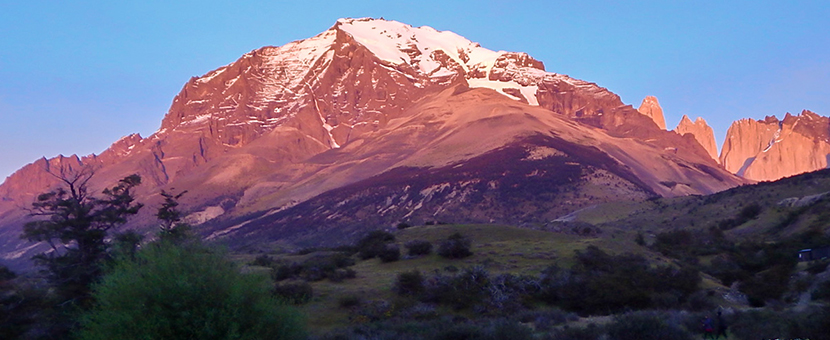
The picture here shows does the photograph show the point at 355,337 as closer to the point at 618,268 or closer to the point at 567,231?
the point at 618,268

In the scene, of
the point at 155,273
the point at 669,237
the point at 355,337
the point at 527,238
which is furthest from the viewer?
the point at 669,237

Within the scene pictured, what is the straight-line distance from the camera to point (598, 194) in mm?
145625

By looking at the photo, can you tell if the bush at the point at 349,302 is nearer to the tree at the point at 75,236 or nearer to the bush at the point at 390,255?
the tree at the point at 75,236

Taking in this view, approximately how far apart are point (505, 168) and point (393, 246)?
400 feet

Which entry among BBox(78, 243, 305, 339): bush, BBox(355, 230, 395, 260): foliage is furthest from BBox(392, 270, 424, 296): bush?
BBox(78, 243, 305, 339): bush

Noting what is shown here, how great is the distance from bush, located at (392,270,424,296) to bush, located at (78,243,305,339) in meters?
15.1

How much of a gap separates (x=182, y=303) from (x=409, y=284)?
18004 millimetres

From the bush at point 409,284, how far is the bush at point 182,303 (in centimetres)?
1505

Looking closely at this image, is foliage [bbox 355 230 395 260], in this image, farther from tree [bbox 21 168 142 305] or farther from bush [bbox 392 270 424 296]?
tree [bbox 21 168 142 305]

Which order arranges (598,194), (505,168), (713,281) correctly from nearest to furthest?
(713,281), (598,194), (505,168)

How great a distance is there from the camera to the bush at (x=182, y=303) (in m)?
19.5

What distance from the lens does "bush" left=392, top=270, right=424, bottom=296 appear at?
36188 millimetres

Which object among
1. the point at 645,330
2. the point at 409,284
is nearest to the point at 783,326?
the point at 645,330

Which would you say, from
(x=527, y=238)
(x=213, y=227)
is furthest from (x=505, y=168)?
(x=527, y=238)
